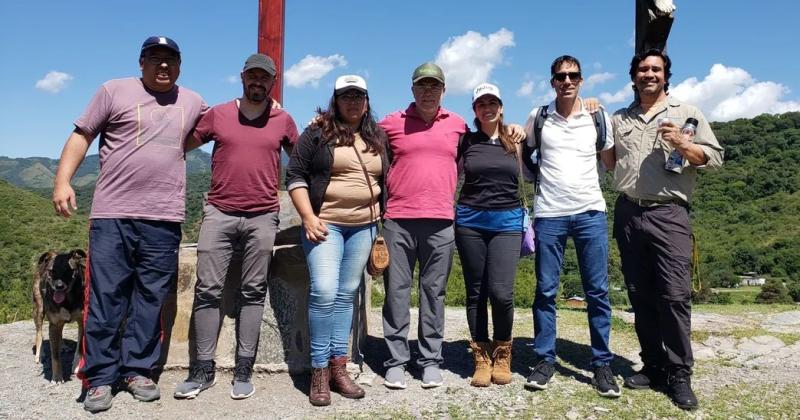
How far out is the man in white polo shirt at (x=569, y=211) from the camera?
3.63m

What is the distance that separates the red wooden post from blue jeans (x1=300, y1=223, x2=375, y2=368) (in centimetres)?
160

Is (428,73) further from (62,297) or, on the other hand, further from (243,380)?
(62,297)

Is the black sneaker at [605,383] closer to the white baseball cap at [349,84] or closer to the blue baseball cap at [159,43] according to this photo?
the white baseball cap at [349,84]

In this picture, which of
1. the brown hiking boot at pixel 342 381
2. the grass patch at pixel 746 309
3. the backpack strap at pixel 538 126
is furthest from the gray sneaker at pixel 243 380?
the grass patch at pixel 746 309

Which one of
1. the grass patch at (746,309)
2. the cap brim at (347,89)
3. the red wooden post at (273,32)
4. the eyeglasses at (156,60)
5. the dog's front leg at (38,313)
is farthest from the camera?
the grass patch at (746,309)

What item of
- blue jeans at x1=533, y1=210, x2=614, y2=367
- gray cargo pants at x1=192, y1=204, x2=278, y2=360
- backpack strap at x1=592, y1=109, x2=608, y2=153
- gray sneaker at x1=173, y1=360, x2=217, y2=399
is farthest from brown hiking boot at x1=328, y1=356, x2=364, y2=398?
backpack strap at x1=592, y1=109, x2=608, y2=153

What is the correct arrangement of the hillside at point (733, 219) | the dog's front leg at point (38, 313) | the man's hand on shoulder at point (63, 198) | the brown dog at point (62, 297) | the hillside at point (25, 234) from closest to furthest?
the man's hand on shoulder at point (63, 198), the brown dog at point (62, 297), the dog's front leg at point (38, 313), the hillside at point (25, 234), the hillside at point (733, 219)

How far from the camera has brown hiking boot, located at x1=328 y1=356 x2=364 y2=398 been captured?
353 cm

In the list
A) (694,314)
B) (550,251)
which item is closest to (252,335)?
(550,251)

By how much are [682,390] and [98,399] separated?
3.70 m

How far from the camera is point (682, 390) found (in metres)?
3.50

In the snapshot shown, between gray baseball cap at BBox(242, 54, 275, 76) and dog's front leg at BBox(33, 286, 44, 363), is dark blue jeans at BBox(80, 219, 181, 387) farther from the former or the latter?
gray baseball cap at BBox(242, 54, 275, 76)

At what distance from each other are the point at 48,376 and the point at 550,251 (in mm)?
3730

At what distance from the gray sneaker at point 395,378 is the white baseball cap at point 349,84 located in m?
1.92
